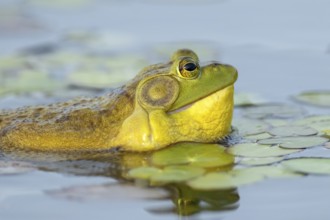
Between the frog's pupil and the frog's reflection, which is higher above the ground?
the frog's pupil

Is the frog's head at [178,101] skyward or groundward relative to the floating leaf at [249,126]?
skyward

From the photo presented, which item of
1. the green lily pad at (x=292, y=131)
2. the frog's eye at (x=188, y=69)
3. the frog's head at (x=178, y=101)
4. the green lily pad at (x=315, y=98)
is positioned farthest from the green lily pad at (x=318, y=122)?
the frog's eye at (x=188, y=69)

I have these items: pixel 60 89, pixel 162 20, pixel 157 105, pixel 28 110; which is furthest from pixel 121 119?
pixel 162 20

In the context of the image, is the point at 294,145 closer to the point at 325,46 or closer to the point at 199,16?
the point at 325,46

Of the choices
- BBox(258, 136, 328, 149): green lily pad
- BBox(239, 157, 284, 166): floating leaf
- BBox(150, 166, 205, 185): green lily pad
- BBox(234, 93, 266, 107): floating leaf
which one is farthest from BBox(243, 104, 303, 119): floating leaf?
BBox(150, 166, 205, 185): green lily pad

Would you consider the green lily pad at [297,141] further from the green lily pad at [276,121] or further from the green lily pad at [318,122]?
the green lily pad at [276,121]

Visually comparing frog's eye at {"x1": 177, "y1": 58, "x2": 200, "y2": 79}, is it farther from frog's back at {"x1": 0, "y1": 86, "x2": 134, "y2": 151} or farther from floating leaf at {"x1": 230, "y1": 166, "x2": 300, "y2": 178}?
floating leaf at {"x1": 230, "y1": 166, "x2": 300, "y2": 178}
